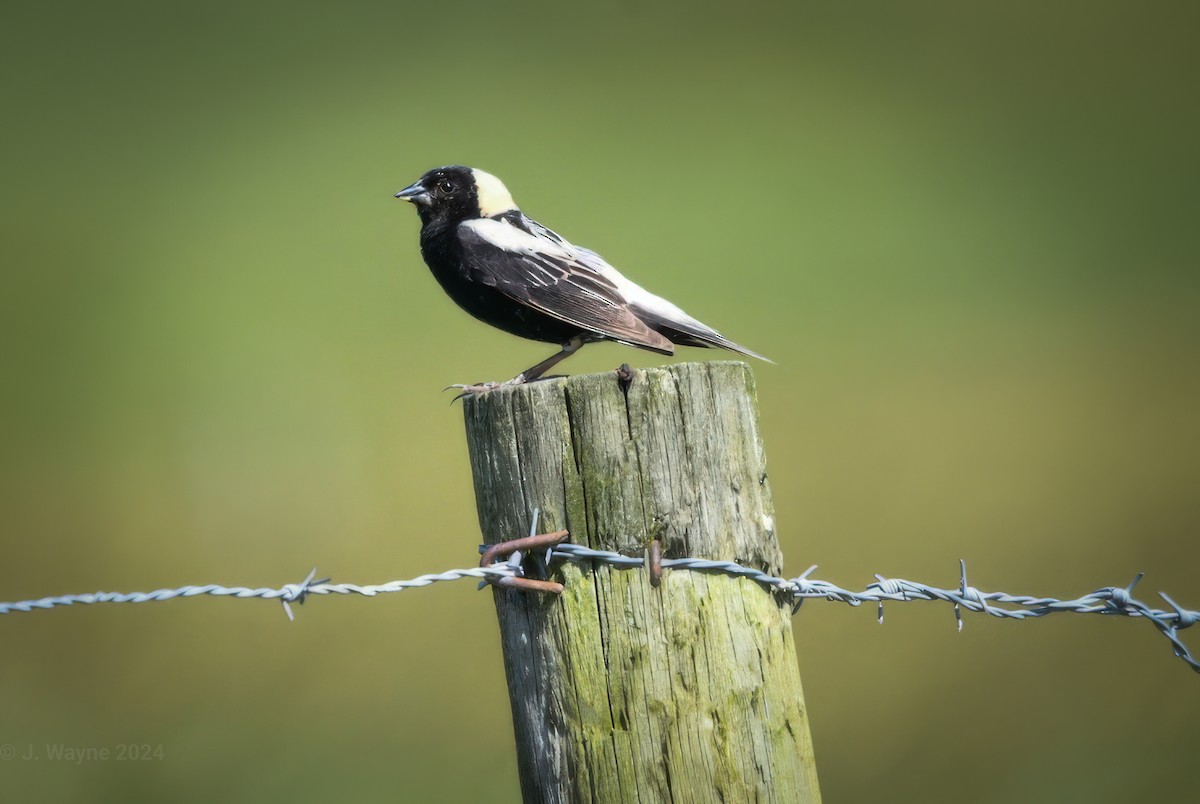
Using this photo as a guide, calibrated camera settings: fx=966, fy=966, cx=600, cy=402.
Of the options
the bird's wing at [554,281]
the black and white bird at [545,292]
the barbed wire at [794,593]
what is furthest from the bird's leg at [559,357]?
the barbed wire at [794,593]

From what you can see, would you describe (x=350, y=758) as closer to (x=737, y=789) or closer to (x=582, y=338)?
(x=582, y=338)

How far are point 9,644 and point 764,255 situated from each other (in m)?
7.42

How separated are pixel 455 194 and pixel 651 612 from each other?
263 centimetres

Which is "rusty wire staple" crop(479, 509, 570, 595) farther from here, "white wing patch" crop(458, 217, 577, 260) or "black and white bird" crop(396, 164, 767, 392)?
"white wing patch" crop(458, 217, 577, 260)

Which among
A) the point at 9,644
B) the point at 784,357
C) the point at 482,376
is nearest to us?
the point at 9,644

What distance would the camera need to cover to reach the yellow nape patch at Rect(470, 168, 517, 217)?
402 centimetres

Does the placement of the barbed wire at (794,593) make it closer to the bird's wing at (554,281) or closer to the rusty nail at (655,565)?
the rusty nail at (655,565)

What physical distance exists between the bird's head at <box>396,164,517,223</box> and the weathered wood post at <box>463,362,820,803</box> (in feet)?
7.43

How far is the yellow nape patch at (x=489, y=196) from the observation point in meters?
4.02

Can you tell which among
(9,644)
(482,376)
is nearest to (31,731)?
(9,644)

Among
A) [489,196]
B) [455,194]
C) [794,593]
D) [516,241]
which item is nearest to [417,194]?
[455,194]

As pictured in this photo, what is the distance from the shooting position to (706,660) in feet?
6.07

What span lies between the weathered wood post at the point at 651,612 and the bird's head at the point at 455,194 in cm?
226

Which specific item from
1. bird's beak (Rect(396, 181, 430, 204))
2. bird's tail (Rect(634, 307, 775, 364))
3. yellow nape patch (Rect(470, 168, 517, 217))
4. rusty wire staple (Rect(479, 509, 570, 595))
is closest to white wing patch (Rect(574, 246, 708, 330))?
bird's tail (Rect(634, 307, 775, 364))
